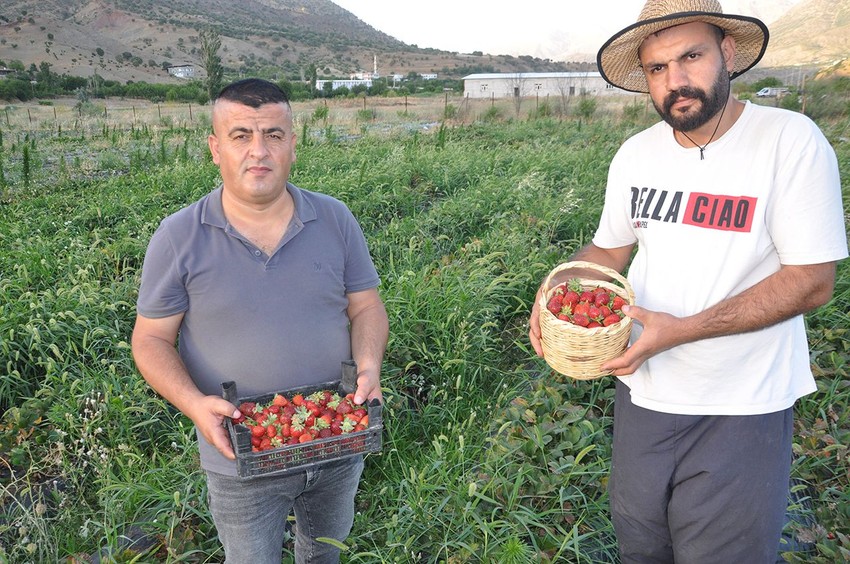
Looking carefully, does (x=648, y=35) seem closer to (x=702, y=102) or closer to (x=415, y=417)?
(x=702, y=102)

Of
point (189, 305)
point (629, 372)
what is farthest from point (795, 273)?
point (189, 305)

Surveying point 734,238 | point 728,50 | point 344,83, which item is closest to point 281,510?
point 734,238

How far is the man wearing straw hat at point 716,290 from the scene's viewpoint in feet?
5.17

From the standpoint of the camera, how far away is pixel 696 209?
1.72m

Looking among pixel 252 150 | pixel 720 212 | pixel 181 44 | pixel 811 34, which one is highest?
pixel 811 34

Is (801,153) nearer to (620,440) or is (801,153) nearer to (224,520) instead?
(620,440)

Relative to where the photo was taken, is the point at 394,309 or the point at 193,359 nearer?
the point at 193,359

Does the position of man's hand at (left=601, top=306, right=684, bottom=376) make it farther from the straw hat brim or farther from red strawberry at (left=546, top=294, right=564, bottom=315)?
the straw hat brim

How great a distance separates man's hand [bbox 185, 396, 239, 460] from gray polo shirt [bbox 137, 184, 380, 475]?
0.17m

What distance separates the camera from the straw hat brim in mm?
1782

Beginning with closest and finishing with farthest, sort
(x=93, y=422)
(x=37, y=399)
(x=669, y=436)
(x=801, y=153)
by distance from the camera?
(x=801, y=153), (x=669, y=436), (x=93, y=422), (x=37, y=399)

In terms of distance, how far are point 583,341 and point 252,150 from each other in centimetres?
123

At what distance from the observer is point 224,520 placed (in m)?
1.95

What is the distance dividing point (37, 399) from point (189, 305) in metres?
2.12
